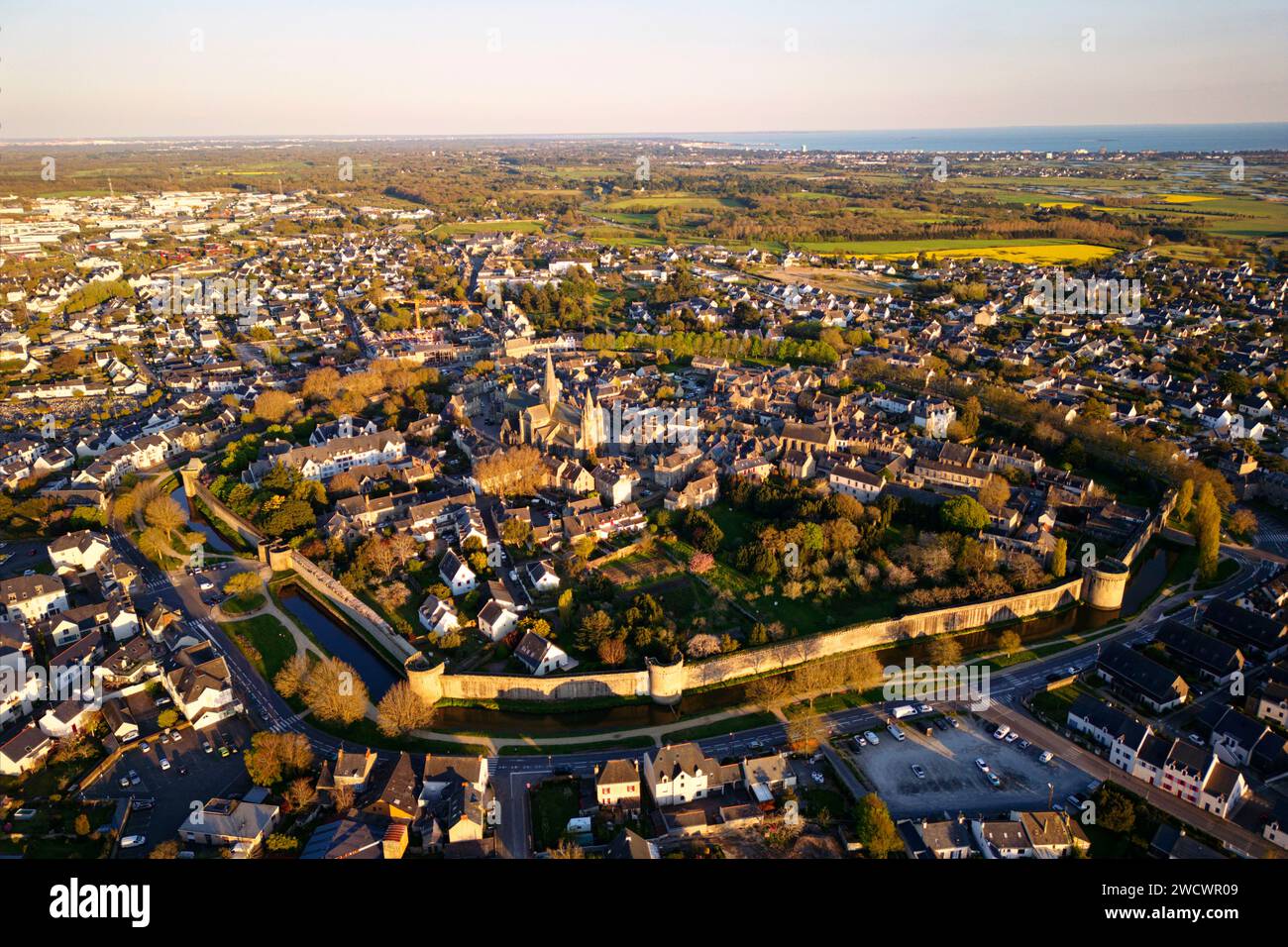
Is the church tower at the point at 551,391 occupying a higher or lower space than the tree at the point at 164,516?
higher

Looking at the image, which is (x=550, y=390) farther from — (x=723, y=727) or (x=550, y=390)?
(x=723, y=727)

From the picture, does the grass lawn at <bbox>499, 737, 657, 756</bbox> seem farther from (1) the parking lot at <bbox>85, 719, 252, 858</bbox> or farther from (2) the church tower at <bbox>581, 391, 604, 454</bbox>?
(2) the church tower at <bbox>581, 391, 604, 454</bbox>

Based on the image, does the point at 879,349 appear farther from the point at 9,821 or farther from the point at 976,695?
the point at 9,821

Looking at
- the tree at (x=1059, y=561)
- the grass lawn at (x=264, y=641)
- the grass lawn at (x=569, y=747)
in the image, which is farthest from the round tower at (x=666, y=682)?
the tree at (x=1059, y=561)

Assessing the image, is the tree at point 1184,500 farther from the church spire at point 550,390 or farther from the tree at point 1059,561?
the church spire at point 550,390

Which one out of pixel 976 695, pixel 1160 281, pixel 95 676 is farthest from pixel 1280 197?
pixel 95 676

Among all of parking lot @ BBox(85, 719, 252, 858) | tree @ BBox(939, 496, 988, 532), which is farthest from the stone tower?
parking lot @ BBox(85, 719, 252, 858)
